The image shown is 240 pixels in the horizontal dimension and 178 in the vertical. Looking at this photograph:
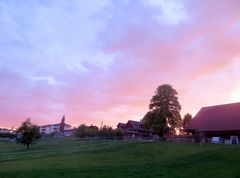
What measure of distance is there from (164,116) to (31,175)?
50327mm

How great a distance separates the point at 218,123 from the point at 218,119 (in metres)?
1.69

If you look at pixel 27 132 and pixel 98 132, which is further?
pixel 98 132

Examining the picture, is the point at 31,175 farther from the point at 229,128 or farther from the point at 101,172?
the point at 229,128

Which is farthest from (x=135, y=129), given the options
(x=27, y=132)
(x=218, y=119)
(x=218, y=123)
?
(x=218, y=123)

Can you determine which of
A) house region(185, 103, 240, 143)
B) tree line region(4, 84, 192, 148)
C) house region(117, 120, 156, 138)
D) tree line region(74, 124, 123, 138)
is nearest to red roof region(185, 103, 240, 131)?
house region(185, 103, 240, 143)

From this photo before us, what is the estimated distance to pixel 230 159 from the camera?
32.4 m

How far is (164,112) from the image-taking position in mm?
73750

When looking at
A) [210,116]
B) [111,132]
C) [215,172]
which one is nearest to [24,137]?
[111,132]

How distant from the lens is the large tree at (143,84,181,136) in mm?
73688

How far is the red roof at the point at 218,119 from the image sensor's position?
68.1m

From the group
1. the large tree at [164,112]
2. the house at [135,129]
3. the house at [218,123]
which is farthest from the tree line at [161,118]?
the house at [135,129]

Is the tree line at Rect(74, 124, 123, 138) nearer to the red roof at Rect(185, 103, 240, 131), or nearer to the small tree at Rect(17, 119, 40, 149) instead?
the small tree at Rect(17, 119, 40, 149)

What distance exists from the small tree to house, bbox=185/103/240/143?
37761 millimetres

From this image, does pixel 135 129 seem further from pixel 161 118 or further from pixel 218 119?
pixel 218 119
